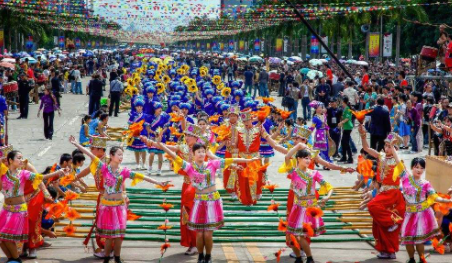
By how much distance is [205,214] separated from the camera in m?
10.3

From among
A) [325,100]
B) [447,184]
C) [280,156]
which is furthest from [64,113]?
[447,184]

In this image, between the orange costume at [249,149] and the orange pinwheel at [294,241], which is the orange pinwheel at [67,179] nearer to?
the orange pinwheel at [294,241]

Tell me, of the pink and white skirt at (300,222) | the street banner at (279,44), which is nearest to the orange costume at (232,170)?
the pink and white skirt at (300,222)

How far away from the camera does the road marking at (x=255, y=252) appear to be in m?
10.8

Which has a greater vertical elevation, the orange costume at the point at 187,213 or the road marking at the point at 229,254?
the orange costume at the point at 187,213

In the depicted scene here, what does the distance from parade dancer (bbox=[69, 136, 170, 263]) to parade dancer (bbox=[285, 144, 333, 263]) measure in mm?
1699

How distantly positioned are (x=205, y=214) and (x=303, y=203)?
3.98ft

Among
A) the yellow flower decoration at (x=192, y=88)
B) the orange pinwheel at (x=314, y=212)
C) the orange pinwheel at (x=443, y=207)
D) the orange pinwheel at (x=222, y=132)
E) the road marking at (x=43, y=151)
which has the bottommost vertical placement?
the road marking at (x=43, y=151)

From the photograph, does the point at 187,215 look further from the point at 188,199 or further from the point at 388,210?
the point at 388,210

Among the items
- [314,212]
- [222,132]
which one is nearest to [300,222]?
[314,212]

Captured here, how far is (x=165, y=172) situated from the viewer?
1877 centimetres

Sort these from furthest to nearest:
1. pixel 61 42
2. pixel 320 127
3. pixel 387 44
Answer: pixel 61 42
pixel 387 44
pixel 320 127

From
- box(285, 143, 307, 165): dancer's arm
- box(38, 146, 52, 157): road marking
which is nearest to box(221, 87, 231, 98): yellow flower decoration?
box(38, 146, 52, 157): road marking

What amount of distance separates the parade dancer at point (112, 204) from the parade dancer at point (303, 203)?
170cm
